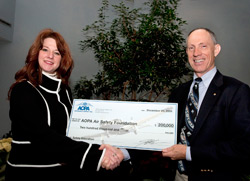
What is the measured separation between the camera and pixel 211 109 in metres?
1.42

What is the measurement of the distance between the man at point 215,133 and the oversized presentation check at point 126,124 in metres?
0.13

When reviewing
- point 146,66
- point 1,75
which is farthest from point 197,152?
point 1,75

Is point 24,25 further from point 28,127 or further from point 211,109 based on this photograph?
point 211,109

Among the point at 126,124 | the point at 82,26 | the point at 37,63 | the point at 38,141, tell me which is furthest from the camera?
the point at 82,26

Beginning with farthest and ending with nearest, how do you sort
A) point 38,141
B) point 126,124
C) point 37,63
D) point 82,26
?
point 82,26
point 37,63
point 126,124
point 38,141

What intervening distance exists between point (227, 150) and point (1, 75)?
16.7 feet

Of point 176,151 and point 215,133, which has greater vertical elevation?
point 215,133

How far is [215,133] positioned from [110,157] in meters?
0.77

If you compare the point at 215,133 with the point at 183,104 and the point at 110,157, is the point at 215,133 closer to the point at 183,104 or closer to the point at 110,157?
the point at 183,104

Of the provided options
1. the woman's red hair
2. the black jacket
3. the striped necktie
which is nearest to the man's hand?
the striped necktie

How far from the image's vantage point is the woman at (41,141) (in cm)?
138

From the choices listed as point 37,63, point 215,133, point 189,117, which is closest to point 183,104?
point 189,117

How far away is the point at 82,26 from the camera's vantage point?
16.0ft

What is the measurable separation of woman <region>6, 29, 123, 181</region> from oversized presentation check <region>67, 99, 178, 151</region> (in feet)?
0.29
